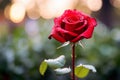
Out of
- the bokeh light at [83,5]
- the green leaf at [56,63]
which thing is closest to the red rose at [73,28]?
the green leaf at [56,63]

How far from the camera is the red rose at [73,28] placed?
1.26 meters

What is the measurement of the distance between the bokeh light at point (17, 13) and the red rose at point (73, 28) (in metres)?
14.2

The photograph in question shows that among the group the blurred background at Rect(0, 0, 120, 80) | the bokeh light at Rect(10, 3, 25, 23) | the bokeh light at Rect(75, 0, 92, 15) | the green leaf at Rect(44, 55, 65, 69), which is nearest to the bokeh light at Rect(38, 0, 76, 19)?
the bokeh light at Rect(75, 0, 92, 15)

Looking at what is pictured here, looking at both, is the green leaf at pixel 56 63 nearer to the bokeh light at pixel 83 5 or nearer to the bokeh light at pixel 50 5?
the bokeh light at pixel 50 5

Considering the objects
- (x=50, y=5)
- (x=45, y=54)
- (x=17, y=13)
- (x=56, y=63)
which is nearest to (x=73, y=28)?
(x=56, y=63)

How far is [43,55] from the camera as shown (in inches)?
158

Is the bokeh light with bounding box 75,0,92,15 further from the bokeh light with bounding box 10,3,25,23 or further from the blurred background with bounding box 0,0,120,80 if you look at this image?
the blurred background with bounding box 0,0,120,80

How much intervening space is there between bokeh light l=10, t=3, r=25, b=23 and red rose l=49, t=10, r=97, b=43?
1420 cm

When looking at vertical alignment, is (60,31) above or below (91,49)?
above

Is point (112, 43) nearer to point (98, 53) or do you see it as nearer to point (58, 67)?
point (98, 53)

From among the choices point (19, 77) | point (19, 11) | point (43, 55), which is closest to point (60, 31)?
point (19, 77)

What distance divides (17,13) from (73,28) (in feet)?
50.8

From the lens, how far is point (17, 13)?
1667cm

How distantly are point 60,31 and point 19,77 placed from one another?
2.50 meters
